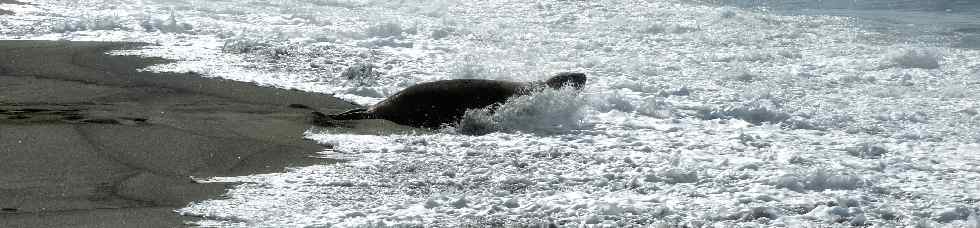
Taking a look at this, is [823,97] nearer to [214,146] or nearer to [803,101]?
[803,101]

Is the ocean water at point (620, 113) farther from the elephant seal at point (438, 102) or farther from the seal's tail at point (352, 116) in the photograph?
the seal's tail at point (352, 116)

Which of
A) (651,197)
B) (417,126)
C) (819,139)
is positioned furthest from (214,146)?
(819,139)

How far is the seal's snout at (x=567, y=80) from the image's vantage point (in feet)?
29.8

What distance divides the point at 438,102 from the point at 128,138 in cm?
226

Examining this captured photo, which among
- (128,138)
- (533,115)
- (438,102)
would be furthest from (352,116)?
(128,138)

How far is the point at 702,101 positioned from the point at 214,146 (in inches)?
156

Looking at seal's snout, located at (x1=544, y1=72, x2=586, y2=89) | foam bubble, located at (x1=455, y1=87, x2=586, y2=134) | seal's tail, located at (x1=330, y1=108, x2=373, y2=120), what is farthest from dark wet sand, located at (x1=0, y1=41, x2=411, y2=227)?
seal's snout, located at (x1=544, y1=72, x2=586, y2=89)

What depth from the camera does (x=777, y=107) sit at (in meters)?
8.53

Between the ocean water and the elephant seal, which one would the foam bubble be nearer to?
the ocean water

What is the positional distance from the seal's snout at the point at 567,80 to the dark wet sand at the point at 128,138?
1.62 m

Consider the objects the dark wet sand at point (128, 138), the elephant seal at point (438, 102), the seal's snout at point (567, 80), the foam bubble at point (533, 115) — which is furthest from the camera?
the seal's snout at point (567, 80)

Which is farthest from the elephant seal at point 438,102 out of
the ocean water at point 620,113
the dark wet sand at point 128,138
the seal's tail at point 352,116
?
the ocean water at point 620,113

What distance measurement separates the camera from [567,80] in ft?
30.0

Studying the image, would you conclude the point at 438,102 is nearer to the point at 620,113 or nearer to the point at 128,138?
the point at 620,113
